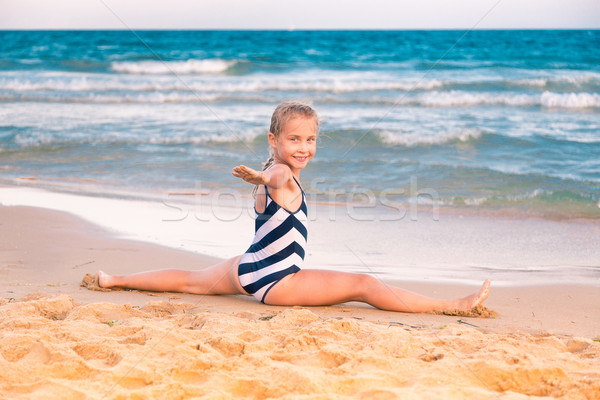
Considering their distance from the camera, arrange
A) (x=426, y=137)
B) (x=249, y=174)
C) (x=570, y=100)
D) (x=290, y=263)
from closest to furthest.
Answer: (x=249, y=174) → (x=290, y=263) → (x=426, y=137) → (x=570, y=100)

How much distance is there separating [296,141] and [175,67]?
17.8 m

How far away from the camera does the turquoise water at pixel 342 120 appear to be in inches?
292

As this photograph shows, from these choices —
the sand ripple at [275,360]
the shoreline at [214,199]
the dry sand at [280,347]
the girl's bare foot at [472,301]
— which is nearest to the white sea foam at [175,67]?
the shoreline at [214,199]

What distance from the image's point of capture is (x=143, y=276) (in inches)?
152

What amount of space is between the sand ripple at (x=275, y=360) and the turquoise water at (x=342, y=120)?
12.8ft

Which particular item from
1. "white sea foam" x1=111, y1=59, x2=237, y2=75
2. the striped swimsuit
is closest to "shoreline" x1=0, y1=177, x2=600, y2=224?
the striped swimsuit

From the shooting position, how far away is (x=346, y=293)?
354 cm

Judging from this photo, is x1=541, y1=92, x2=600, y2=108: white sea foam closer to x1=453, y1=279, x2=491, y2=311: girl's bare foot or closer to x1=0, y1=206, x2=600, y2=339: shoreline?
x1=0, y1=206, x2=600, y2=339: shoreline

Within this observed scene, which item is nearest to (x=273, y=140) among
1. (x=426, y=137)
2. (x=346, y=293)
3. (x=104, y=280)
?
(x=346, y=293)

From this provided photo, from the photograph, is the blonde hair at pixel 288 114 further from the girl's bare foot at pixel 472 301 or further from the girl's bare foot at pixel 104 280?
the girl's bare foot at pixel 472 301

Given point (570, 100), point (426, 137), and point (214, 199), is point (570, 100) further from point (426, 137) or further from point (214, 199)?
point (214, 199)

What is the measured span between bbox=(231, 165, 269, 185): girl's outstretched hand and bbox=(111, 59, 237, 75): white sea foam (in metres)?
16.8

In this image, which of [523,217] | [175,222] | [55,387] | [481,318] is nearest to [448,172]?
[523,217]

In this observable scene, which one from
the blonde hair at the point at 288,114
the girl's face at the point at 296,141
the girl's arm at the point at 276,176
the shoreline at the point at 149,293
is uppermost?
the blonde hair at the point at 288,114
